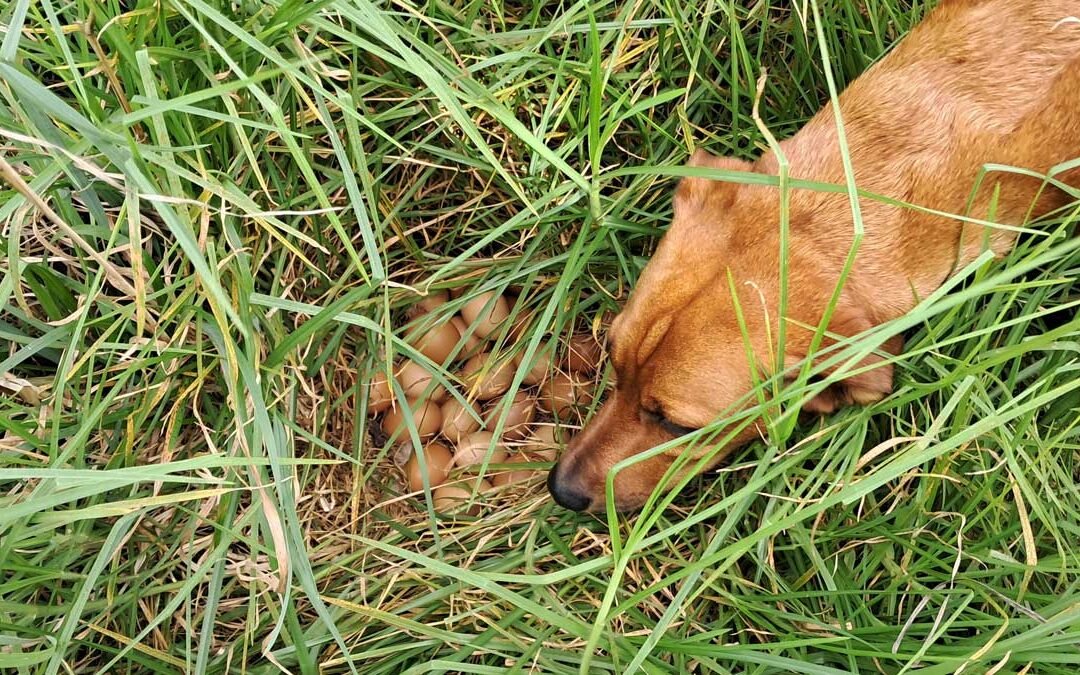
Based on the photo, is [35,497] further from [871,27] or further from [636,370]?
[871,27]

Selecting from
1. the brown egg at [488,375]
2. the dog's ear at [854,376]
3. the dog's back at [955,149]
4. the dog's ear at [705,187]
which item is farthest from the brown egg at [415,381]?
the dog's back at [955,149]

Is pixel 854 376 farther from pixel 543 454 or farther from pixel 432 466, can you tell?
pixel 432 466

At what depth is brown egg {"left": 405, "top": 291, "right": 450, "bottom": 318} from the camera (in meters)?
3.08

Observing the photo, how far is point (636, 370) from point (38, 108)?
1.64m

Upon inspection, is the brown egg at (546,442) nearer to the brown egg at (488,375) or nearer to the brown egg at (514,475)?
the brown egg at (514,475)

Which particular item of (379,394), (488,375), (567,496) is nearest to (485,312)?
(488,375)

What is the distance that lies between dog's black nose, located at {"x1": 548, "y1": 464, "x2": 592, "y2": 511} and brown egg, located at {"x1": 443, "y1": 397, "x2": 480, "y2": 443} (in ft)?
1.66

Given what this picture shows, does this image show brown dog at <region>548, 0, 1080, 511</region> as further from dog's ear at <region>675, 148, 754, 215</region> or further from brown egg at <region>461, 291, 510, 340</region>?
brown egg at <region>461, 291, 510, 340</region>

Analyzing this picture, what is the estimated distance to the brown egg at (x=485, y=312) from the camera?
9.73 ft

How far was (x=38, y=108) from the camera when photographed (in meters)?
2.19

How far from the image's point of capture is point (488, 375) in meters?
3.06

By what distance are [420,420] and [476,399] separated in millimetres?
209

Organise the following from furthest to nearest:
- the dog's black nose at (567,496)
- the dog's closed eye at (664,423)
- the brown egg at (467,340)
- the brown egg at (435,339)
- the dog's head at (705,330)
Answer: the brown egg at (467,340) → the brown egg at (435,339) → the dog's black nose at (567,496) → the dog's closed eye at (664,423) → the dog's head at (705,330)

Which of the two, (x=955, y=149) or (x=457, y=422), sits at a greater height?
(x=955, y=149)
